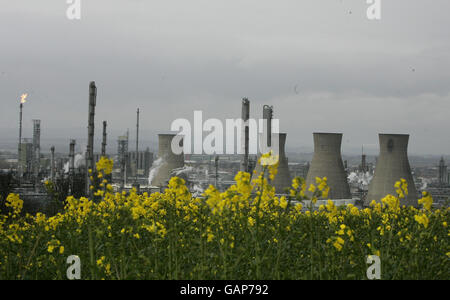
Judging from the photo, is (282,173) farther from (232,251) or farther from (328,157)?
(232,251)

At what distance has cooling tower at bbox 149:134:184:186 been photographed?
15.2 metres

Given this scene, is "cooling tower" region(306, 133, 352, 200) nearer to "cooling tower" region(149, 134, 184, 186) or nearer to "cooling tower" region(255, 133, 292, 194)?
"cooling tower" region(255, 133, 292, 194)

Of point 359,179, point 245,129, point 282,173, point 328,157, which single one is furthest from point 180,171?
point 359,179

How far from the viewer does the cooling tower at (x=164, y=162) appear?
50.0 ft

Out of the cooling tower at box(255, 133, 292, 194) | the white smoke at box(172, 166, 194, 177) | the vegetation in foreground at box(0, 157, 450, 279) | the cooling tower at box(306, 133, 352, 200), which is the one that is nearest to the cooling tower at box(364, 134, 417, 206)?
the cooling tower at box(306, 133, 352, 200)

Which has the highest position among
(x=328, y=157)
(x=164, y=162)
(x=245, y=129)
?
(x=245, y=129)

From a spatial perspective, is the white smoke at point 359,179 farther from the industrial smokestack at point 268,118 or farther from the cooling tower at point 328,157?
the cooling tower at point 328,157

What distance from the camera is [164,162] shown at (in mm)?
15898

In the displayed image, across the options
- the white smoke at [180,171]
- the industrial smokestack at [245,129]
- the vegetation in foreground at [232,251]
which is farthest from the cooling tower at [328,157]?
Result: the vegetation in foreground at [232,251]

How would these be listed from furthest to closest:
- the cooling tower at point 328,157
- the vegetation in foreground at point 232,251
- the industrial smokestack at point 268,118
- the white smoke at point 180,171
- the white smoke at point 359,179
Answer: the white smoke at point 359,179 < the white smoke at point 180,171 < the industrial smokestack at point 268,118 < the cooling tower at point 328,157 < the vegetation in foreground at point 232,251

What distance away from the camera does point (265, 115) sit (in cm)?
1561

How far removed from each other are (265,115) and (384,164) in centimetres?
381
